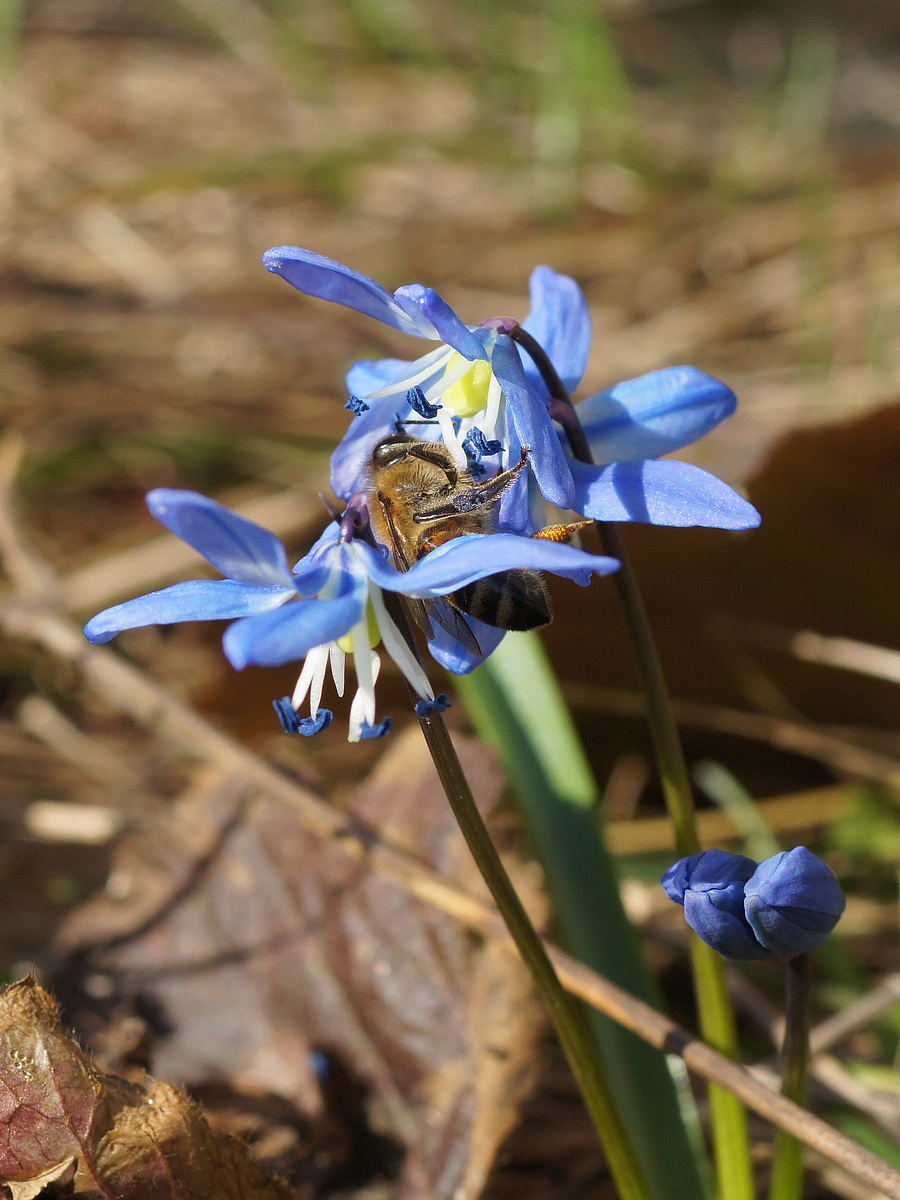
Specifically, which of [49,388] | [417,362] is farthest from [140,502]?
[417,362]

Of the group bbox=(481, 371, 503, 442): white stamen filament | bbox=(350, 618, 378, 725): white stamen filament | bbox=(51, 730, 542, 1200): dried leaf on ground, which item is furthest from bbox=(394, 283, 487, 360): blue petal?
bbox=(51, 730, 542, 1200): dried leaf on ground

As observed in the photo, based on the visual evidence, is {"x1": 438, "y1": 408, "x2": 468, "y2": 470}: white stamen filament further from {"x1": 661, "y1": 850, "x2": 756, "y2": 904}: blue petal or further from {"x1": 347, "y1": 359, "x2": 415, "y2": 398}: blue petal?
{"x1": 661, "y1": 850, "x2": 756, "y2": 904}: blue petal

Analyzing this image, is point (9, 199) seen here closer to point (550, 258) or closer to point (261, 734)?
point (550, 258)

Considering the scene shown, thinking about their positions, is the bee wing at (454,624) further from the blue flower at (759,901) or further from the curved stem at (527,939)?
the blue flower at (759,901)

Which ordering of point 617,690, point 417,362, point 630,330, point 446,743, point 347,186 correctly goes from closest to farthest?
point 446,743 < point 417,362 < point 617,690 < point 630,330 < point 347,186

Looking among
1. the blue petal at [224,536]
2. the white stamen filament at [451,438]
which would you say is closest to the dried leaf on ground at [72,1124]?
the blue petal at [224,536]
